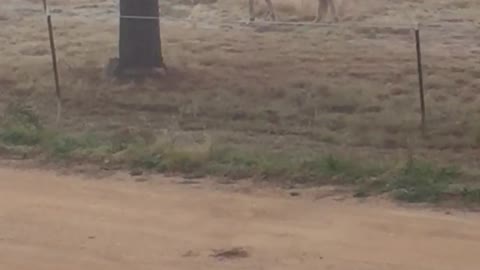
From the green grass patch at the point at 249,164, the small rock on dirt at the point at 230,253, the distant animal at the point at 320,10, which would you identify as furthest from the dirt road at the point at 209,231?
the distant animal at the point at 320,10

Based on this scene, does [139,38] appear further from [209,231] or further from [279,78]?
[209,231]

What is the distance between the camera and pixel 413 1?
21.7 m

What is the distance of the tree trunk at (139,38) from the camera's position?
16.3m

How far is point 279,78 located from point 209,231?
7.07m

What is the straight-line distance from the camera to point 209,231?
29.0 feet

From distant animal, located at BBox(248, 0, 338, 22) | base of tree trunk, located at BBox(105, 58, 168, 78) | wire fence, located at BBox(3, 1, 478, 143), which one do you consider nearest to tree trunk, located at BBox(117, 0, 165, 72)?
base of tree trunk, located at BBox(105, 58, 168, 78)

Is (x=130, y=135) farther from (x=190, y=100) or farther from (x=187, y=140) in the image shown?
(x=190, y=100)

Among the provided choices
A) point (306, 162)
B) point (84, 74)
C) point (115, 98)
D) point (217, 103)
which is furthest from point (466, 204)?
point (84, 74)

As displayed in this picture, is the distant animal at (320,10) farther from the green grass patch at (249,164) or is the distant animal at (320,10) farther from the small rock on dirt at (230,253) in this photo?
the small rock on dirt at (230,253)

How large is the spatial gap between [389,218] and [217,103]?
18.6 ft

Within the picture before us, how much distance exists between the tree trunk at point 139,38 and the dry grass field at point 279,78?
1.17ft

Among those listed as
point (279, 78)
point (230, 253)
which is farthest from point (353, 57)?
point (230, 253)

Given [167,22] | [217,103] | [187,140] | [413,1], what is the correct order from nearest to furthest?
[187,140], [217,103], [167,22], [413,1]

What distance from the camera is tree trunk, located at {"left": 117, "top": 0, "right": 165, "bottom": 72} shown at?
53.5 feet
